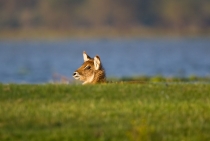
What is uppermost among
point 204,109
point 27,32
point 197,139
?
point 27,32

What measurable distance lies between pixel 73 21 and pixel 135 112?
137968 mm

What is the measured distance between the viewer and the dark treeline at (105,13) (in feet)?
473

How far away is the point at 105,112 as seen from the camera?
13.3m

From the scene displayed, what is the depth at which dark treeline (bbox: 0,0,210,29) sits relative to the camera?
5679 inches

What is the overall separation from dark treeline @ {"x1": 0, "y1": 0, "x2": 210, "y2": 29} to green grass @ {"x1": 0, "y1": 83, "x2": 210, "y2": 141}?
4924 inches

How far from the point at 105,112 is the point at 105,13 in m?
137

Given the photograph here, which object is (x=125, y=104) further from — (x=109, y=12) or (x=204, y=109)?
(x=109, y=12)

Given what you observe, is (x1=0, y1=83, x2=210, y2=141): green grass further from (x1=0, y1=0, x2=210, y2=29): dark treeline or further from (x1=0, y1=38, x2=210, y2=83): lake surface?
(x1=0, y1=0, x2=210, y2=29): dark treeline

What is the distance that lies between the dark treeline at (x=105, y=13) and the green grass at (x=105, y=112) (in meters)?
125

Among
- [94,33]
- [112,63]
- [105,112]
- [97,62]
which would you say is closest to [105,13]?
[94,33]

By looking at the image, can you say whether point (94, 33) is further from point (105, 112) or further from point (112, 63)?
point (105, 112)

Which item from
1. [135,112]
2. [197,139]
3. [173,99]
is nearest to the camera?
[197,139]

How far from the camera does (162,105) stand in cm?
1372

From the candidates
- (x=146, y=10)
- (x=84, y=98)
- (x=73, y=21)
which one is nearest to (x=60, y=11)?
(x=73, y=21)
